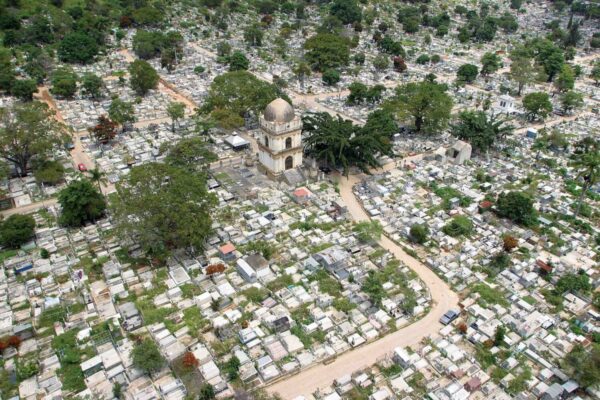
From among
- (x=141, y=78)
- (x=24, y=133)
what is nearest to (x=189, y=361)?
(x=24, y=133)

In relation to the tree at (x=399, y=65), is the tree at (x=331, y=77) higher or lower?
lower

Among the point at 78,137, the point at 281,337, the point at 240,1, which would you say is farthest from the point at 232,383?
the point at 240,1

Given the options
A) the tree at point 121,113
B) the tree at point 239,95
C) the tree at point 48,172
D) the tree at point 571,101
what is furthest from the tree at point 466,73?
the tree at point 48,172

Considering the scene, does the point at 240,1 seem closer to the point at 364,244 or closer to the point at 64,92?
the point at 64,92

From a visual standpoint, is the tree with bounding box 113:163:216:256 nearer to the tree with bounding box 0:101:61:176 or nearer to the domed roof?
the domed roof

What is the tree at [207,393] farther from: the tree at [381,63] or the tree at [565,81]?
the tree at [565,81]

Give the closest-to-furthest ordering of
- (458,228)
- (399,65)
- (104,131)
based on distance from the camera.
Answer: (458,228), (104,131), (399,65)

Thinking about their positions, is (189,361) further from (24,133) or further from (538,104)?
(538,104)
